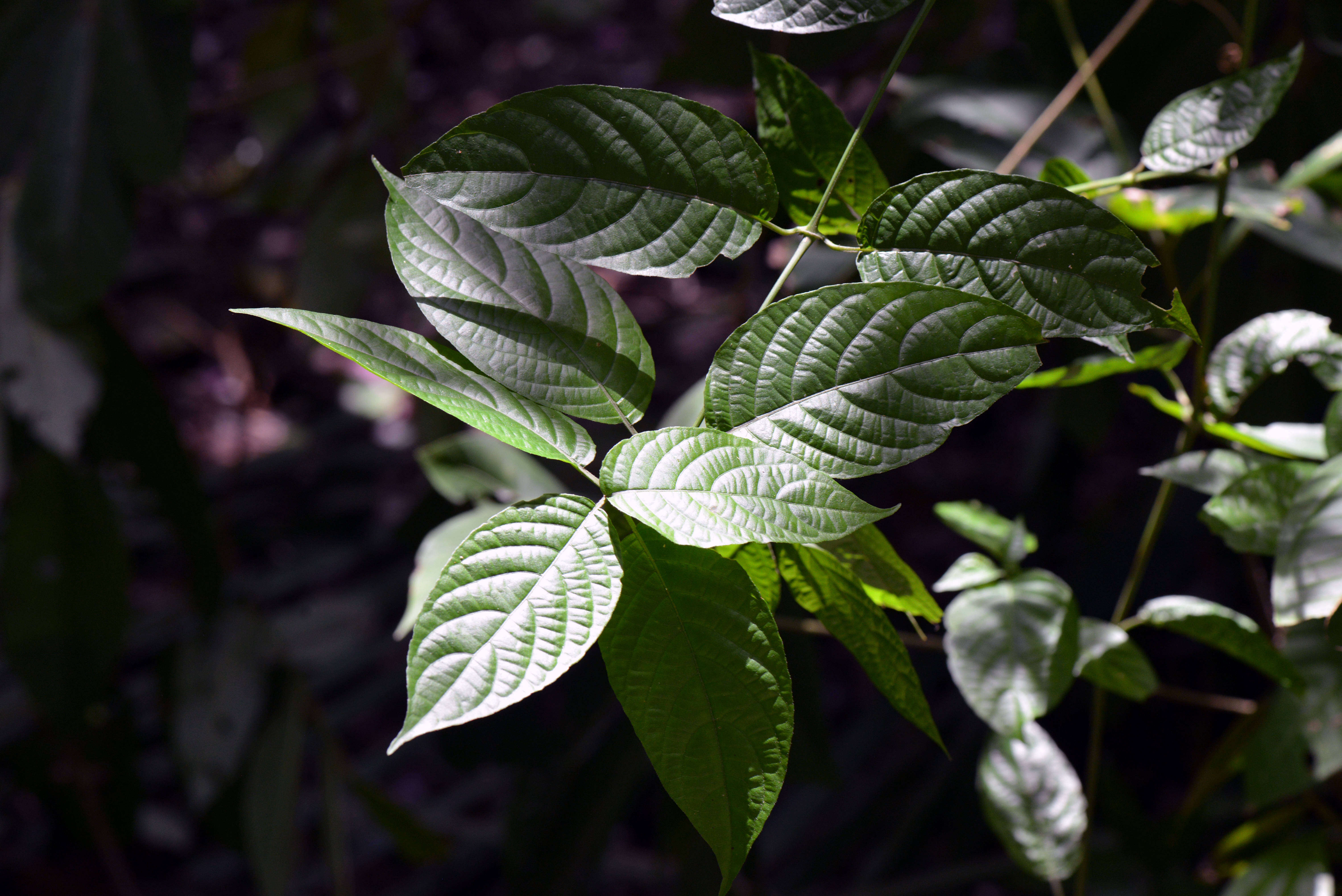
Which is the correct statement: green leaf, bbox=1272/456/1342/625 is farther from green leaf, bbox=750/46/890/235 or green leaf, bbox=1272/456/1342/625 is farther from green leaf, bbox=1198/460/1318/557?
green leaf, bbox=750/46/890/235

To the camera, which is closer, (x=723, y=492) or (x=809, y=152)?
(x=723, y=492)

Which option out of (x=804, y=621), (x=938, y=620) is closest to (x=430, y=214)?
(x=938, y=620)

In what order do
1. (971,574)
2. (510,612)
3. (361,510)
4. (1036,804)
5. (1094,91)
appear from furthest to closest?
1. (361,510)
2. (1094,91)
3. (1036,804)
4. (971,574)
5. (510,612)

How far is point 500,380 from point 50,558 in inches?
42.8

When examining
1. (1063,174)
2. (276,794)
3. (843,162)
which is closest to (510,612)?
(843,162)

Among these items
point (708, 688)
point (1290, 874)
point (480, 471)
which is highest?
→ point (708, 688)

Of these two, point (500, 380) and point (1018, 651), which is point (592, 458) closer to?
point (500, 380)

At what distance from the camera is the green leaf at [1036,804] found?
609 millimetres

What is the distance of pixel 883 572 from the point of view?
377 millimetres

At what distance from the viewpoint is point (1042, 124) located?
773mm

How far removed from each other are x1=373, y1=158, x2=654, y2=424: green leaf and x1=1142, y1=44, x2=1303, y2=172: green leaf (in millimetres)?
262

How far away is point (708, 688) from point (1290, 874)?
0.66 meters

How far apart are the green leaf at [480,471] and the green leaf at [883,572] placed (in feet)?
1.24

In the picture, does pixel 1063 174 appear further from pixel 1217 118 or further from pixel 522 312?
pixel 522 312
